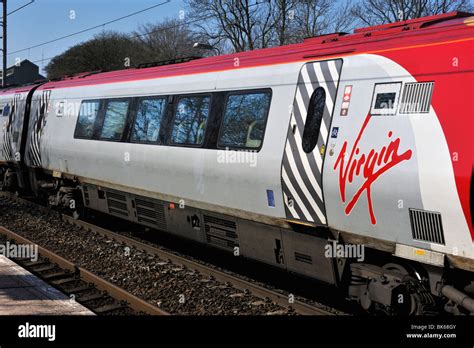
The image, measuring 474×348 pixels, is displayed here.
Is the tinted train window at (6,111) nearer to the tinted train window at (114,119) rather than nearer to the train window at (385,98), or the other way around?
the tinted train window at (114,119)

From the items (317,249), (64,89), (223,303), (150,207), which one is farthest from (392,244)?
(64,89)

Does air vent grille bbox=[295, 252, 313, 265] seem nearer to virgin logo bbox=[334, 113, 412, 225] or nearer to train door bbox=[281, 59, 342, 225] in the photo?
train door bbox=[281, 59, 342, 225]

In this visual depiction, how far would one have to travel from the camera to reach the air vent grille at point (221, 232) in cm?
773

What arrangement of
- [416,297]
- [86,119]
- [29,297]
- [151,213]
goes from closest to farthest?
[416,297] → [29,297] → [151,213] → [86,119]

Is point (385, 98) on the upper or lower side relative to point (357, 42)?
lower

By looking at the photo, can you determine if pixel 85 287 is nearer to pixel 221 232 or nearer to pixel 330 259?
pixel 221 232

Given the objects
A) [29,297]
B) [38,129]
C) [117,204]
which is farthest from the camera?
[38,129]

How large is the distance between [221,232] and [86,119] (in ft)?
16.3

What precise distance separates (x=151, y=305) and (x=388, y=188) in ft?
10.4

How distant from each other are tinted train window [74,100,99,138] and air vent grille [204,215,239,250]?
165 inches

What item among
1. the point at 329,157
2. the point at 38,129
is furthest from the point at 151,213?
the point at 38,129

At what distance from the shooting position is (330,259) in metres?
6.19

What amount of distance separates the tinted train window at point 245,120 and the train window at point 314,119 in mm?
782

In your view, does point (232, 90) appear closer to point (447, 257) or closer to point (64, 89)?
point (447, 257)
